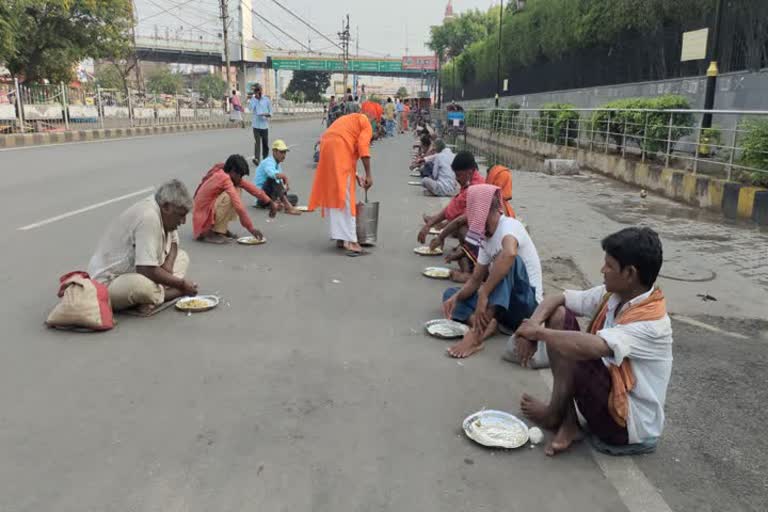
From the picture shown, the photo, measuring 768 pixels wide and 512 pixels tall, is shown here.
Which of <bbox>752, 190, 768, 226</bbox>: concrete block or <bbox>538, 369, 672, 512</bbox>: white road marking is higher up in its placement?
<bbox>752, 190, 768, 226</bbox>: concrete block

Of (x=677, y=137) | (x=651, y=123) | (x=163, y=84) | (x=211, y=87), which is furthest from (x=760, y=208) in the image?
(x=211, y=87)

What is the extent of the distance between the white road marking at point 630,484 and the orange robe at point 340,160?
4.18m

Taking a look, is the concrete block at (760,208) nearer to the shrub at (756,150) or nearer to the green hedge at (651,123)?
the shrub at (756,150)

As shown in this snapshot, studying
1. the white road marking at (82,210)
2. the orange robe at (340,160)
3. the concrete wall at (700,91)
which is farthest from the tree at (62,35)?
the orange robe at (340,160)

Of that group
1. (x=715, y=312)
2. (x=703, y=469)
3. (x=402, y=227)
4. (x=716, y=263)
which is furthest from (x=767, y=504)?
(x=402, y=227)

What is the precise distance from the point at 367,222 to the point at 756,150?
5980 mm

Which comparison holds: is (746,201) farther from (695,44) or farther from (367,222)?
(695,44)

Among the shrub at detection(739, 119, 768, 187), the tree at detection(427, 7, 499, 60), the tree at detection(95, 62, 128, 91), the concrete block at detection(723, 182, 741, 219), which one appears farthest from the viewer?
the tree at detection(427, 7, 499, 60)

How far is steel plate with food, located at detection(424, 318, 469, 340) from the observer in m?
4.16

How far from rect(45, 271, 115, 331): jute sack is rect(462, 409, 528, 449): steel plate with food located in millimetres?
2515

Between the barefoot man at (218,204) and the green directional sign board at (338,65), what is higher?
the green directional sign board at (338,65)

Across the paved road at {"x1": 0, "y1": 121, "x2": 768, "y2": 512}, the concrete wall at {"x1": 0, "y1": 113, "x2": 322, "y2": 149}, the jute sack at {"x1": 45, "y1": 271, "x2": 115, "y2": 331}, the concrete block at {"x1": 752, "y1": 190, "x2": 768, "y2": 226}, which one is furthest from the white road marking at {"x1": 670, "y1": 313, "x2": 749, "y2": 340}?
the concrete wall at {"x1": 0, "y1": 113, "x2": 322, "y2": 149}

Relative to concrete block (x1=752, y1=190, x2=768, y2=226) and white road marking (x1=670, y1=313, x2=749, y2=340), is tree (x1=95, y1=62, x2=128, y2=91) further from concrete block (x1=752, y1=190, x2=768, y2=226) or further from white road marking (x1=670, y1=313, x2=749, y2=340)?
white road marking (x1=670, y1=313, x2=749, y2=340)

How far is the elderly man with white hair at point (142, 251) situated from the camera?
4082mm
